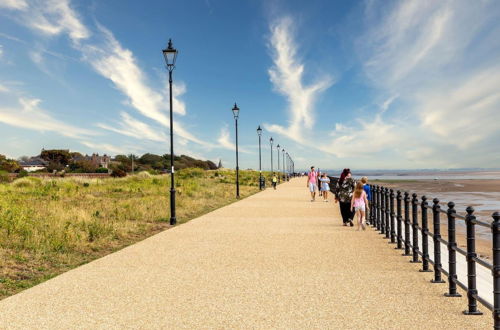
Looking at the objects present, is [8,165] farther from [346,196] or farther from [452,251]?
[452,251]

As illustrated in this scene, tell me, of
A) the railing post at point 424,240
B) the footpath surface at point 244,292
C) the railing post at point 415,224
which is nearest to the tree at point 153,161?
the footpath surface at point 244,292

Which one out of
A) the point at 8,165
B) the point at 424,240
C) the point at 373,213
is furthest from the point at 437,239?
the point at 8,165

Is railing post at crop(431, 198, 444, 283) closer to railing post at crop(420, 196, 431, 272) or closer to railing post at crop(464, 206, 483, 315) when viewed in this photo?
railing post at crop(420, 196, 431, 272)

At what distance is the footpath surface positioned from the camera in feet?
16.6

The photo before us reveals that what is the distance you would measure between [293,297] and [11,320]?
11.1 feet

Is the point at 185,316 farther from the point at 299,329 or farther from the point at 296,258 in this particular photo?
the point at 296,258

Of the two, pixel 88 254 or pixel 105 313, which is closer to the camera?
pixel 105 313

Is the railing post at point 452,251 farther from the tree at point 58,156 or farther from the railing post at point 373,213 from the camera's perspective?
the tree at point 58,156

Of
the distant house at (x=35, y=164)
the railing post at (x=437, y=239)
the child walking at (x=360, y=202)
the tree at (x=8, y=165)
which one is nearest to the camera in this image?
the railing post at (x=437, y=239)

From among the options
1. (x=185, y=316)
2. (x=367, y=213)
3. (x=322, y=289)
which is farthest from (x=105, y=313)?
(x=367, y=213)

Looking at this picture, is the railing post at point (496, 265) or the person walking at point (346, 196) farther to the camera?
the person walking at point (346, 196)

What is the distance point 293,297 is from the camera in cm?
597

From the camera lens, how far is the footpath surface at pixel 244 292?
16.6ft

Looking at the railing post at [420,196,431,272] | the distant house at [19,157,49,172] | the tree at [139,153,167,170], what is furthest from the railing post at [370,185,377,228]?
the tree at [139,153,167,170]
